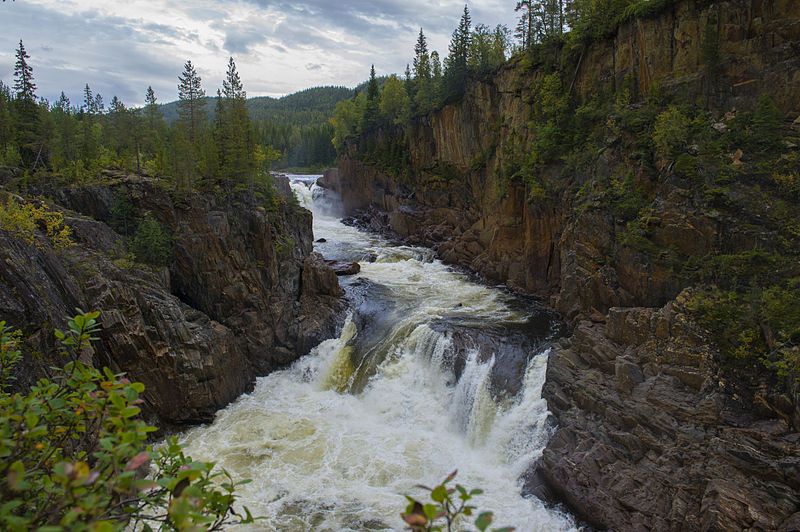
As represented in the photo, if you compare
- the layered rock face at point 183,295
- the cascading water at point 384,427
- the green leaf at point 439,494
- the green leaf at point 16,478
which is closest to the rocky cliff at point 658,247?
the cascading water at point 384,427

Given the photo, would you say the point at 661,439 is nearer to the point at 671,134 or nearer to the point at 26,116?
the point at 671,134

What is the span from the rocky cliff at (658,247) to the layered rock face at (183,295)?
12814 millimetres

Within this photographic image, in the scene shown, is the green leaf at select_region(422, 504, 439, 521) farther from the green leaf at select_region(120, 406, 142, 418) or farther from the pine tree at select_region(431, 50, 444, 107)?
the pine tree at select_region(431, 50, 444, 107)

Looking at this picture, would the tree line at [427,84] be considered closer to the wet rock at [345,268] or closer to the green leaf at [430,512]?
the wet rock at [345,268]

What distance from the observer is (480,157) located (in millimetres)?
40562

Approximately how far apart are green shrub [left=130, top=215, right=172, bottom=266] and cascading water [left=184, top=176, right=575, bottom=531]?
699cm

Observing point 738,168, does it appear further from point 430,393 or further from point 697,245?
point 430,393

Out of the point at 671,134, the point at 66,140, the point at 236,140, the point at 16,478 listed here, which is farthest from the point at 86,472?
the point at 66,140

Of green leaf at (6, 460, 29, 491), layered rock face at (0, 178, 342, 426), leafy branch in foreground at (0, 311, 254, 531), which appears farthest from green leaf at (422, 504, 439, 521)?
layered rock face at (0, 178, 342, 426)

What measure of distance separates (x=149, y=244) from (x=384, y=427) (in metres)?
12.1

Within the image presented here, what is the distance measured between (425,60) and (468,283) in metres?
34.2

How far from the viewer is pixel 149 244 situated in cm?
2003

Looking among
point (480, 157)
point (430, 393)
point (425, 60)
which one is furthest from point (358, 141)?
point (430, 393)

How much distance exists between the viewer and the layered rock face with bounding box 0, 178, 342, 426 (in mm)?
13719
